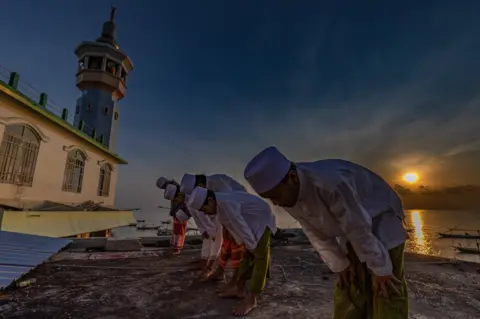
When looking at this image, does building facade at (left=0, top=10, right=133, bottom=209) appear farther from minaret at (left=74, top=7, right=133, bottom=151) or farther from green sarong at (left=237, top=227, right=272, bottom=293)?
green sarong at (left=237, top=227, right=272, bottom=293)

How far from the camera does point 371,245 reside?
1529mm

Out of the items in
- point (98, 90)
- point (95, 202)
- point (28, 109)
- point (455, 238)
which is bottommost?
point (455, 238)

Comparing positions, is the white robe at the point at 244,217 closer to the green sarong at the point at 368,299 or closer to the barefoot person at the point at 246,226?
the barefoot person at the point at 246,226

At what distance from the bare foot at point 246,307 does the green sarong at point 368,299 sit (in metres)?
1.30

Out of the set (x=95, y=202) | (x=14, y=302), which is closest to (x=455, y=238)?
(x=95, y=202)

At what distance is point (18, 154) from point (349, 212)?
1280 cm

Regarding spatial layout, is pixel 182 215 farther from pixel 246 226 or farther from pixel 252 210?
pixel 246 226

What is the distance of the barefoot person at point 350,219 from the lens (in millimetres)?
1563

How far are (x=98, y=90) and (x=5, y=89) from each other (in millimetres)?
13523

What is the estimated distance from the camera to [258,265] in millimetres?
3166

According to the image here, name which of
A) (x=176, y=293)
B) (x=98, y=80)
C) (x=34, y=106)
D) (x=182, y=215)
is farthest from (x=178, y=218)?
(x=98, y=80)

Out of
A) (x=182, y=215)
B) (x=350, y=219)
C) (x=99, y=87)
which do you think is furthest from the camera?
(x=99, y=87)

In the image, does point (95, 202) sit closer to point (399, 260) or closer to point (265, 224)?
point (265, 224)

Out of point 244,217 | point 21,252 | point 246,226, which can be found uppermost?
point 244,217
